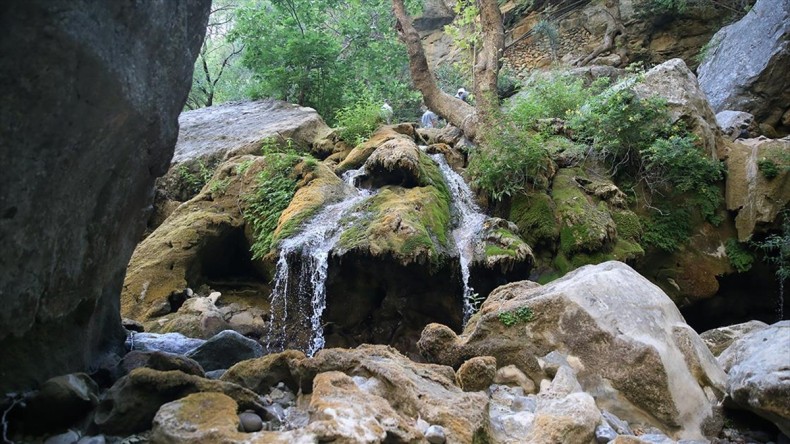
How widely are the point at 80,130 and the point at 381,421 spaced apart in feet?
7.23

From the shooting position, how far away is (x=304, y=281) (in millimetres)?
8070

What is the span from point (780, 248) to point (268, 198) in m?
8.46

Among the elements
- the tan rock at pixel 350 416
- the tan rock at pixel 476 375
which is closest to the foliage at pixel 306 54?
the tan rock at pixel 476 375

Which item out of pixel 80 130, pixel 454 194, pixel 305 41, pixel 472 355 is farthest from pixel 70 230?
pixel 305 41

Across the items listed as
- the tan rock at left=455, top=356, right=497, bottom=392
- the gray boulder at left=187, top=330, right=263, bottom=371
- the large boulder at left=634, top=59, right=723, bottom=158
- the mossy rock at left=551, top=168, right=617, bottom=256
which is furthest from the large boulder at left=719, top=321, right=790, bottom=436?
the large boulder at left=634, top=59, right=723, bottom=158

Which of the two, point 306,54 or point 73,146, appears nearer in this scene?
point 73,146

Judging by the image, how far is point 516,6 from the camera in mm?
22328

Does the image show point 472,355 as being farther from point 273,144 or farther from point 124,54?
point 273,144

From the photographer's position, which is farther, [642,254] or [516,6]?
[516,6]

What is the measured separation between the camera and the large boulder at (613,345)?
470cm

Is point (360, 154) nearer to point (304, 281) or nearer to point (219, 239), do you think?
point (219, 239)

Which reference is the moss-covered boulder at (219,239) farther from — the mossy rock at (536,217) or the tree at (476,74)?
the tree at (476,74)

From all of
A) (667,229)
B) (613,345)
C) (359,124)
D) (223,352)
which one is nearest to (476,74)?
(359,124)

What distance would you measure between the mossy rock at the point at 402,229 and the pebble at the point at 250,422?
171 inches
